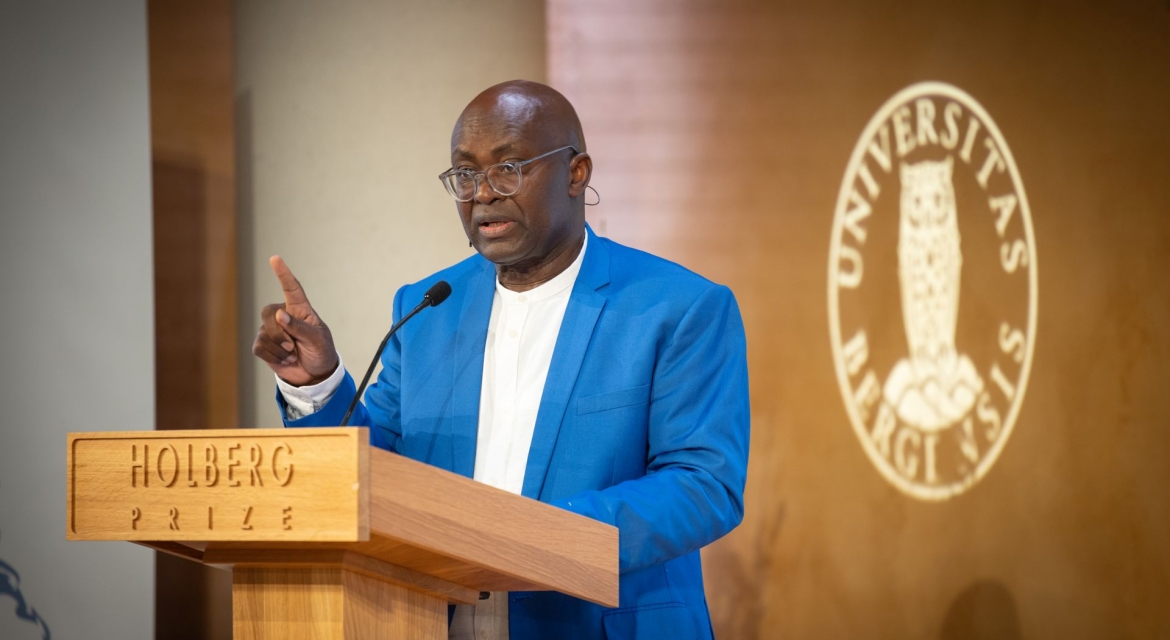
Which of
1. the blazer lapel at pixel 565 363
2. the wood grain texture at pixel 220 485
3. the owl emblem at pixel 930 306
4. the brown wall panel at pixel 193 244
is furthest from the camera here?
the owl emblem at pixel 930 306

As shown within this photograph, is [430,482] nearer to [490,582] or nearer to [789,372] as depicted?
[490,582]

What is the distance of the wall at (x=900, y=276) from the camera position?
11.5ft

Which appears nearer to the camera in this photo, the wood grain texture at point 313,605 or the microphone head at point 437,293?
the wood grain texture at point 313,605

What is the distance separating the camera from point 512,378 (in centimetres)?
191

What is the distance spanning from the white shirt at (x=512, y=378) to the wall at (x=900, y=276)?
151 centimetres

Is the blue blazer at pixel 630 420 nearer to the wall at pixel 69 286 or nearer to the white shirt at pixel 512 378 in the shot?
the white shirt at pixel 512 378

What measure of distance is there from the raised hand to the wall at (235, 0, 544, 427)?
1.71 m

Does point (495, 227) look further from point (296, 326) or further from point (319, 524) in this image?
point (319, 524)

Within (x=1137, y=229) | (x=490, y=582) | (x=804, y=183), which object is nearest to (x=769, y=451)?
(x=804, y=183)

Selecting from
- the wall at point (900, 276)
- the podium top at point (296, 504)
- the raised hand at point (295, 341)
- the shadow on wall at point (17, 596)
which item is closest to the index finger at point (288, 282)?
the raised hand at point (295, 341)

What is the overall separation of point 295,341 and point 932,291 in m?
2.59

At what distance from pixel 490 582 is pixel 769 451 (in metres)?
2.36

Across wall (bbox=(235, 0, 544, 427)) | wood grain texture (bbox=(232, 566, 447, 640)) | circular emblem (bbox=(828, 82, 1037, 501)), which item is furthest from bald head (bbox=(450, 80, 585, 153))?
circular emblem (bbox=(828, 82, 1037, 501))

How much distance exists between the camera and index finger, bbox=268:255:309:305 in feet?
4.57
